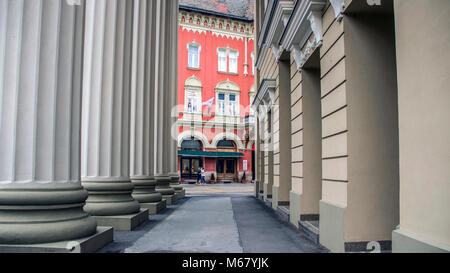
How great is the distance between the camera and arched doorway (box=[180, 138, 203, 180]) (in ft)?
106

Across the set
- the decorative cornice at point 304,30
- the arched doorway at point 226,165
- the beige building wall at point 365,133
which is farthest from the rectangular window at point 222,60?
the beige building wall at point 365,133

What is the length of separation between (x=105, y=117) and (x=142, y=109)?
2.26 metres

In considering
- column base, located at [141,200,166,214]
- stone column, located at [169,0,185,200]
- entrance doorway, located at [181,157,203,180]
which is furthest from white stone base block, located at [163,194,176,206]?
entrance doorway, located at [181,157,203,180]

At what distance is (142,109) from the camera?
29.2 ft

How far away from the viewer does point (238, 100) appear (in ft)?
112

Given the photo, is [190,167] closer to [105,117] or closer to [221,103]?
[221,103]

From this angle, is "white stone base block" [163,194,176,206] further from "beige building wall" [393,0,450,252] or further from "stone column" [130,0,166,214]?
"beige building wall" [393,0,450,252]

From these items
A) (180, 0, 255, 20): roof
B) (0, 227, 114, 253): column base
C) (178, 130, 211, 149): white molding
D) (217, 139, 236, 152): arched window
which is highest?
(180, 0, 255, 20): roof

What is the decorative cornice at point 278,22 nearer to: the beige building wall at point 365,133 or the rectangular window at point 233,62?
the beige building wall at point 365,133

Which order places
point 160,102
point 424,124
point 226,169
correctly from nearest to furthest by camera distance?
1. point 424,124
2. point 160,102
3. point 226,169

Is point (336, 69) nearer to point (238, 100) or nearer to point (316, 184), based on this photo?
point (316, 184)

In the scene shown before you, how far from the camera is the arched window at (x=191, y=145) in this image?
105ft

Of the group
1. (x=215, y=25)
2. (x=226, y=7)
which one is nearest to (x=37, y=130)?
(x=215, y=25)

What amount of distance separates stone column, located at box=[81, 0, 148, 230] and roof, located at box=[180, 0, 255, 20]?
26942mm
